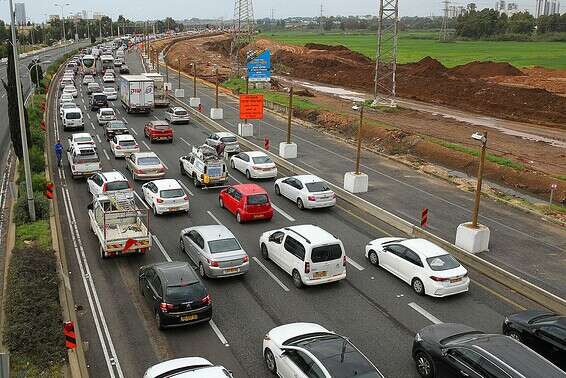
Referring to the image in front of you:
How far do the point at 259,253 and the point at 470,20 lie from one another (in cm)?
16161

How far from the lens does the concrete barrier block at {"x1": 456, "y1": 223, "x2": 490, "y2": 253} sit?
22.4 metres

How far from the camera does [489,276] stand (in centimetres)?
2077

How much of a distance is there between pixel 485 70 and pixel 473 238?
67.2 metres

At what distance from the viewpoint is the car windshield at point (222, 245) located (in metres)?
19.7

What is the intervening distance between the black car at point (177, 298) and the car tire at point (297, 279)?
3.84 meters

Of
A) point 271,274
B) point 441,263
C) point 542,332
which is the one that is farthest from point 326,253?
point 542,332

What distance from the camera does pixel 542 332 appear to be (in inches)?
584

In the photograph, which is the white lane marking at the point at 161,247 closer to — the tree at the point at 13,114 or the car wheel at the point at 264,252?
the car wheel at the point at 264,252

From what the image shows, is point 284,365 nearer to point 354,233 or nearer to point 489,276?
point 489,276

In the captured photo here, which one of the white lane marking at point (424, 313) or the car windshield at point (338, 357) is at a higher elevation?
the car windshield at point (338, 357)

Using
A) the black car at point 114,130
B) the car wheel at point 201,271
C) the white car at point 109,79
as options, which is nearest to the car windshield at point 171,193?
the car wheel at point 201,271

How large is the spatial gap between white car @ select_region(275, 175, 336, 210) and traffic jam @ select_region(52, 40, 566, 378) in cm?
7

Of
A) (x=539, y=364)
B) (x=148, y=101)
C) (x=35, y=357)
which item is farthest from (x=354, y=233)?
(x=148, y=101)

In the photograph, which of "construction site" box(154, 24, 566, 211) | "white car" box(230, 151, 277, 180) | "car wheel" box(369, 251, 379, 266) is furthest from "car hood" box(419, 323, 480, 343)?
"construction site" box(154, 24, 566, 211)
